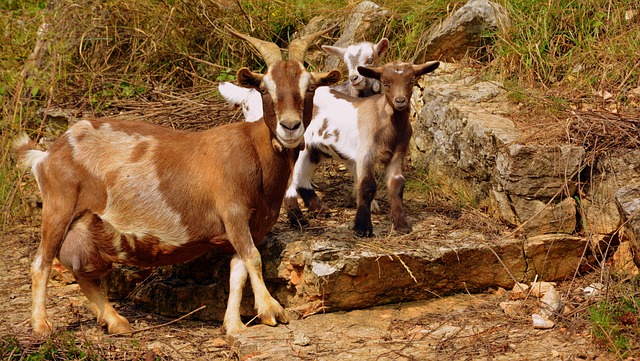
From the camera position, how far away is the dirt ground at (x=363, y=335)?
18.0 feet

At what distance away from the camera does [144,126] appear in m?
6.59

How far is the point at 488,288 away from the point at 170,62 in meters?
4.71

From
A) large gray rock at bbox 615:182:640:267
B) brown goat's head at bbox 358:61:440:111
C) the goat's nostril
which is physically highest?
the goat's nostril

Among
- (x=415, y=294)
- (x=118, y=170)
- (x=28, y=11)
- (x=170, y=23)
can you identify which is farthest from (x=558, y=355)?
(x=28, y=11)

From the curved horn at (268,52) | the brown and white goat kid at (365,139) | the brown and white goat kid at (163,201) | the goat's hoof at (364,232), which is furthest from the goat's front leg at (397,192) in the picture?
the curved horn at (268,52)

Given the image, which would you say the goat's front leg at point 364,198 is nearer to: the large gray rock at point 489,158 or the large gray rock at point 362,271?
the large gray rock at point 362,271

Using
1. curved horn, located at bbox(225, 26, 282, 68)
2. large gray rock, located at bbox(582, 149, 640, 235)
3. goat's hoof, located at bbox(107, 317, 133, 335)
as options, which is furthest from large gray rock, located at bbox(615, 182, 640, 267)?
goat's hoof, located at bbox(107, 317, 133, 335)

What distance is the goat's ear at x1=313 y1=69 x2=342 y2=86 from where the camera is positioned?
6.05m

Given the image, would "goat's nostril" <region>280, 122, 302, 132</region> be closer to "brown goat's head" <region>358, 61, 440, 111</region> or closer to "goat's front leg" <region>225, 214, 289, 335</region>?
"goat's front leg" <region>225, 214, 289, 335</region>

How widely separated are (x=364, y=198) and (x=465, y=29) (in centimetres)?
264

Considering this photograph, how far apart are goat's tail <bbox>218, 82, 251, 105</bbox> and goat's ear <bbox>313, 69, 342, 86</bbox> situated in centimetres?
200

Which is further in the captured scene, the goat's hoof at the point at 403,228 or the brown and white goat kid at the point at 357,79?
the brown and white goat kid at the point at 357,79

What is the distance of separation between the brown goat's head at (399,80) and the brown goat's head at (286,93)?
93 centimetres

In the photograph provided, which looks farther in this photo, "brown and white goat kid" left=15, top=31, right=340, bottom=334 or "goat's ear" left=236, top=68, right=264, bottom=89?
"brown and white goat kid" left=15, top=31, right=340, bottom=334
